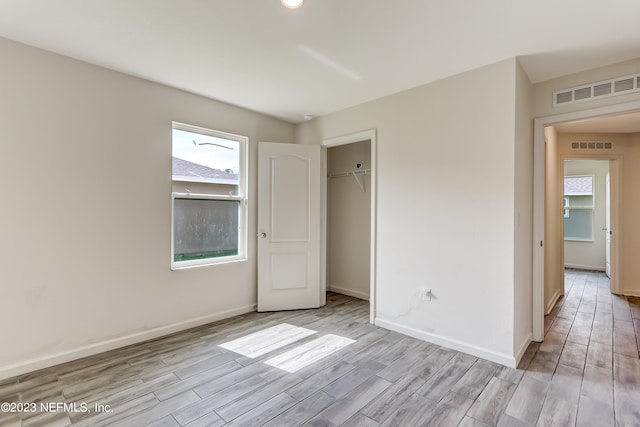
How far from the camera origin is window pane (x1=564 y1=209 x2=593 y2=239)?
6.65 metres

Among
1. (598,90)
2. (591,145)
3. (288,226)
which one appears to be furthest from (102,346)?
(591,145)

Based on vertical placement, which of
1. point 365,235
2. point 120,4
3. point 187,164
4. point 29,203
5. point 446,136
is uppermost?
point 120,4

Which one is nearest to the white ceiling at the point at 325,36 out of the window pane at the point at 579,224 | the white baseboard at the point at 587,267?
the window pane at the point at 579,224

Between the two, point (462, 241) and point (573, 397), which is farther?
point (462, 241)

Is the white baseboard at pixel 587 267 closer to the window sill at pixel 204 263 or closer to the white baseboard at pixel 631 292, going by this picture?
the white baseboard at pixel 631 292

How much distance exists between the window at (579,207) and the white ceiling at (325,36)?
540 cm

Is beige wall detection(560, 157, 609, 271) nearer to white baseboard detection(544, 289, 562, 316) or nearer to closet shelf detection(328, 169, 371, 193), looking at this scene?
white baseboard detection(544, 289, 562, 316)

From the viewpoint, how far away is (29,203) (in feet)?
7.72

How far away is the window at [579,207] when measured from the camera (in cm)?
664

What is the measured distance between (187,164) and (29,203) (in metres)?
1.33

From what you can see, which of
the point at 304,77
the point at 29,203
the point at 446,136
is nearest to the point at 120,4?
the point at 304,77

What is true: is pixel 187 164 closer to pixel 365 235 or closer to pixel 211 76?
pixel 211 76

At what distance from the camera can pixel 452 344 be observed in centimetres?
279

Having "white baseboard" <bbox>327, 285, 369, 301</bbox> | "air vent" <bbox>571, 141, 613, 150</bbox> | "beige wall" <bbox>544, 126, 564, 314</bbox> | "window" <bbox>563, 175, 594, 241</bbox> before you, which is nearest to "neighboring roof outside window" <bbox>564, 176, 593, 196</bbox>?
"window" <bbox>563, 175, 594, 241</bbox>
